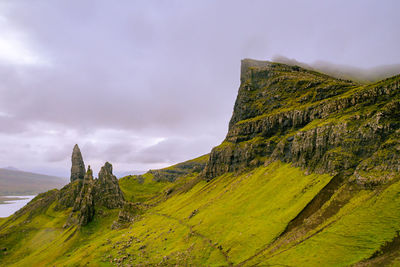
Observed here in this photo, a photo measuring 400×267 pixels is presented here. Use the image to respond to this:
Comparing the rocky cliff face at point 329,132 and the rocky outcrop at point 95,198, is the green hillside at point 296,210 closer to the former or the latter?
Answer: the rocky cliff face at point 329,132

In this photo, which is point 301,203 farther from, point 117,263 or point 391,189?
point 117,263

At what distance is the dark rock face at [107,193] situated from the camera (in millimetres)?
179762

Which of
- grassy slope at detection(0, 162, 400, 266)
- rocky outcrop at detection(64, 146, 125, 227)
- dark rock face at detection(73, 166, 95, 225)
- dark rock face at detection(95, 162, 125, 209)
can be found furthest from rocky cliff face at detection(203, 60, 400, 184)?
dark rock face at detection(73, 166, 95, 225)

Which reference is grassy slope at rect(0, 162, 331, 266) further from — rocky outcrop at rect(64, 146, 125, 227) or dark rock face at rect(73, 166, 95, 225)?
rocky outcrop at rect(64, 146, 125, 227)

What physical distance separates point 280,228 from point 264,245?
7.78 metres

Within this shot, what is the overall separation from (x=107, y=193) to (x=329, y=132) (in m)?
168

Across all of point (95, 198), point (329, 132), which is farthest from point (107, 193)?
point (329, 132)

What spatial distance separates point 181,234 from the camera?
97000 mm

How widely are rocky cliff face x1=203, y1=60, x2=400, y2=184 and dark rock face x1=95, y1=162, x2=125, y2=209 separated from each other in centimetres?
8412

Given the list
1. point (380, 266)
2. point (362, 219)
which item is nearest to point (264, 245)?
point (362, 219)

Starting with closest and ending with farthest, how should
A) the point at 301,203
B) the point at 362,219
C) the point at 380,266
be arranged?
the point at 380,266
the point at 362,219
the point at 301,203

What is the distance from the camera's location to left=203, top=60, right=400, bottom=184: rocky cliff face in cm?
7162

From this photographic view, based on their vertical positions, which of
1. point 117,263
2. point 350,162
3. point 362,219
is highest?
point 350,162

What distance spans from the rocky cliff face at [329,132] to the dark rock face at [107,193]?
84118mm
